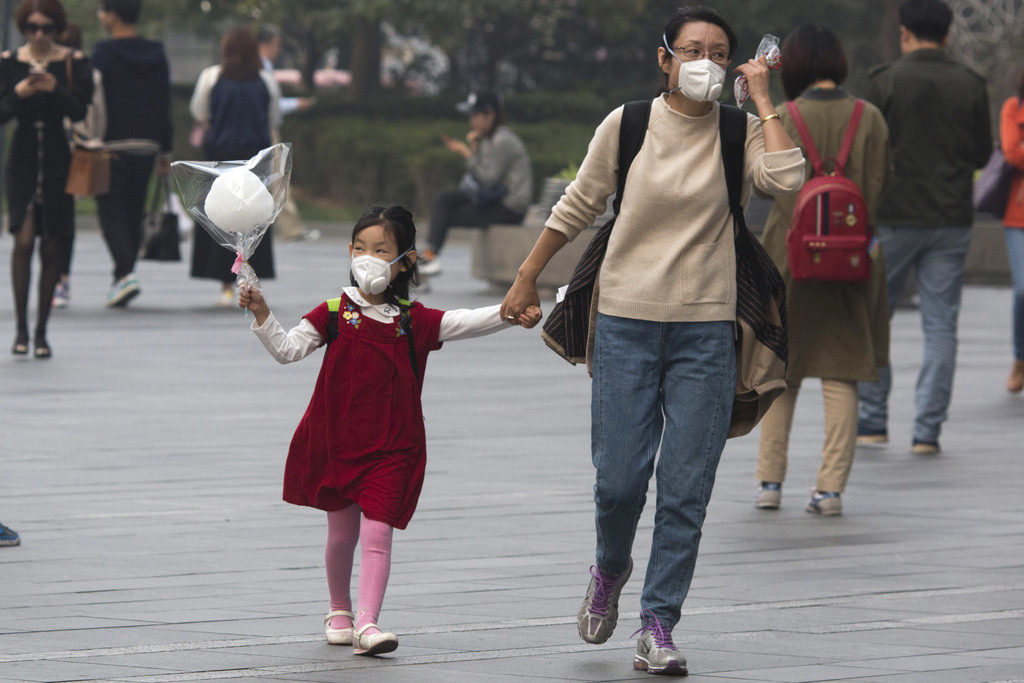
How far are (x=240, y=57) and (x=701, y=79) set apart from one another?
10.8m

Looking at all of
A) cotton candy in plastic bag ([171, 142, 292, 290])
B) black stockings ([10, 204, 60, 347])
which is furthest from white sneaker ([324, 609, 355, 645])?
black stockings ([10, 204, 60, 347])

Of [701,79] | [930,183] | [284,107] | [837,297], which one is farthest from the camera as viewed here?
[284,107]

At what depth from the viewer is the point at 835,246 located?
6.99 metres

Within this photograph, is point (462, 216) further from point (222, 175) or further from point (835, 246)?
point (222, 175)

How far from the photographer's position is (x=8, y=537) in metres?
6.05

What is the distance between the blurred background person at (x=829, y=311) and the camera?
7152mm

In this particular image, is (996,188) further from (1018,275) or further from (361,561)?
(361,561)

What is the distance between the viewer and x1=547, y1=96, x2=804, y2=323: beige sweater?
4730 mm

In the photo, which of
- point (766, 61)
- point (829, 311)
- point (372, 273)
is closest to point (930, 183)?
point (829, 311)

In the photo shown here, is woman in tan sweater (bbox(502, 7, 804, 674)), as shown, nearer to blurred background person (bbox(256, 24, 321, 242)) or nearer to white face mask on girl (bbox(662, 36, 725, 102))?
white face mask on girl (bbox(662, 36, 725, 102))

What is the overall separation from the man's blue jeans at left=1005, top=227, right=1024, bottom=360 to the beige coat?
11.1 ft

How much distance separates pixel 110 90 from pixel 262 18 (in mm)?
22367

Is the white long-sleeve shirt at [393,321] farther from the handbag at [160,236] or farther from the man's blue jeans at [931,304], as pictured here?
the handbag at [160,236]

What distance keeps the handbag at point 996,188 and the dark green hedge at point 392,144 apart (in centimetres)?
2120
